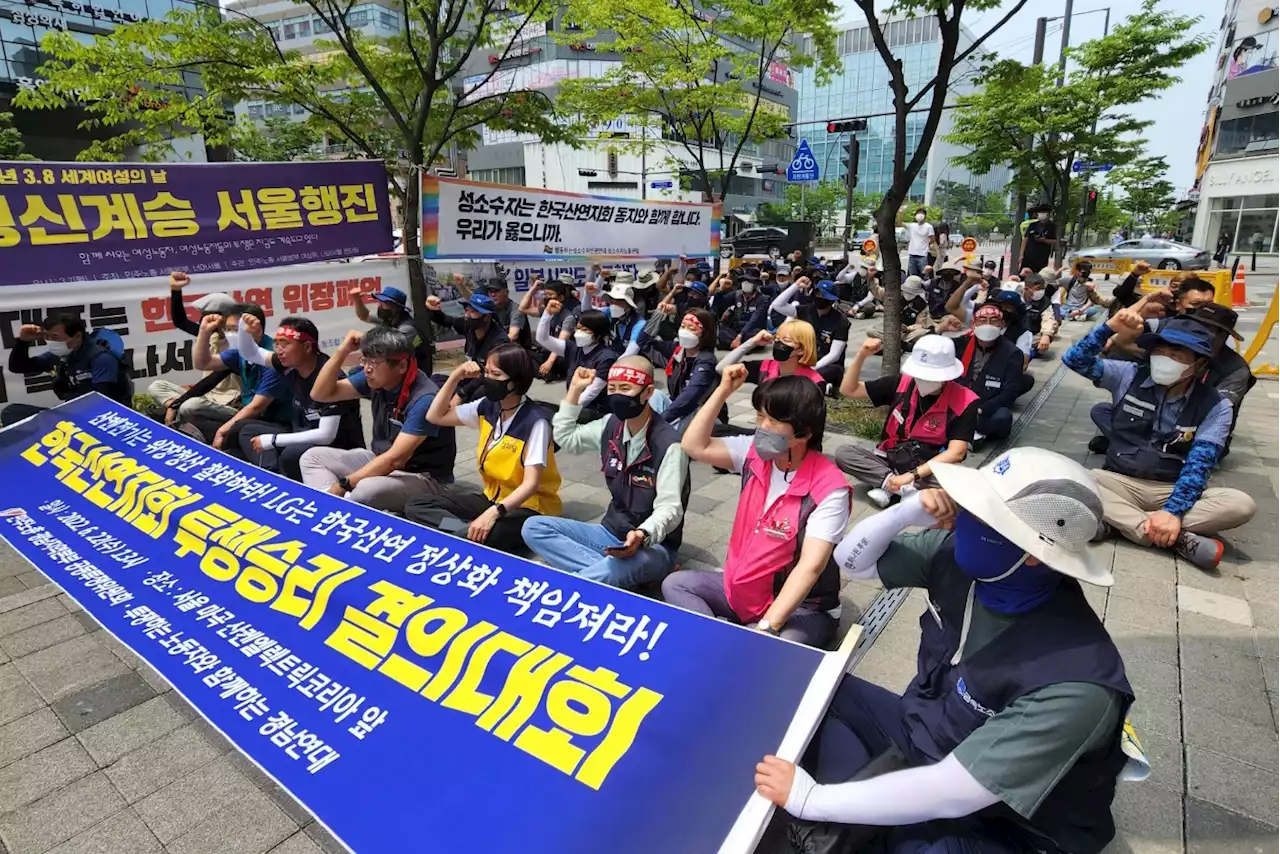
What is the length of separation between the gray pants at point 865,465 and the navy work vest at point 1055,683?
3505 millimetres

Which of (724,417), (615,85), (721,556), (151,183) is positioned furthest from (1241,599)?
(615,85)

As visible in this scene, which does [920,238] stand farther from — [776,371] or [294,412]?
[294,412]

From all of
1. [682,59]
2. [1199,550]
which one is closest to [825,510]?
[1199,550]

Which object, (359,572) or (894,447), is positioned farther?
(894,447)

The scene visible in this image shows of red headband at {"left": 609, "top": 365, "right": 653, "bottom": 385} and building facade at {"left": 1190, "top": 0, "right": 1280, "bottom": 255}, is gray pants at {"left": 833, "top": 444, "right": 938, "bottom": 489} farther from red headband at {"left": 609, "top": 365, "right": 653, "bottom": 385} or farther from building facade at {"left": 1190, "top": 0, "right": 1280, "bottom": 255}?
building facade at {"left": 1190, "top": 0, "right": 1280, "bottom": 255}

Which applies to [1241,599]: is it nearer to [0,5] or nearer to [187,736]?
[187,736]

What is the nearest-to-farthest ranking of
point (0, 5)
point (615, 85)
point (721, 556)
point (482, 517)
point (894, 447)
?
point (482, 517), point (721, 556), point (894, 447), point (615, 85), point (0, 5)

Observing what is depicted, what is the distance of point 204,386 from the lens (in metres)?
6.10

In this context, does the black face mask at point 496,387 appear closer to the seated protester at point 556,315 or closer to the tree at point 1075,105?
the seated protester at point 556,315

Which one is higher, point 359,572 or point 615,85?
point 615,85

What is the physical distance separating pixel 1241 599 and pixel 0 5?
3413 centimetres

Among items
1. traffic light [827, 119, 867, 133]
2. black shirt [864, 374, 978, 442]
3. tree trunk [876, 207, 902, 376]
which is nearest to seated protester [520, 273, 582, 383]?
tree trunk [876, 207, 902, 376]

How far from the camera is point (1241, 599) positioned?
4.06 metres

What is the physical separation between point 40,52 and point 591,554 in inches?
1260
